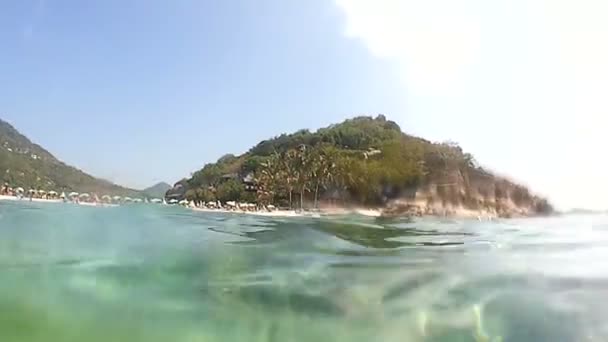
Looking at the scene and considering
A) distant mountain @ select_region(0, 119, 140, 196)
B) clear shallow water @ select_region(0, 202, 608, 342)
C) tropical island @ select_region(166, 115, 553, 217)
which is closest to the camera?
clear shallow water @ select_region(0, 202, 608, 342)

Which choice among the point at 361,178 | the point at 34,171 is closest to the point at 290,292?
the point at 361,178

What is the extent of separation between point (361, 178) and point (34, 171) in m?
29.0

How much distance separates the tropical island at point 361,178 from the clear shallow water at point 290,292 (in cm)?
1257

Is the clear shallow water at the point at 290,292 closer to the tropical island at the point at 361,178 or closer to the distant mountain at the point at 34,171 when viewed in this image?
the tropical island at the point at 361,178

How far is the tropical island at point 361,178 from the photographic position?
35031 millimetres

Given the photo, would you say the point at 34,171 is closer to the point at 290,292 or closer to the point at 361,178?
the point at 361,178

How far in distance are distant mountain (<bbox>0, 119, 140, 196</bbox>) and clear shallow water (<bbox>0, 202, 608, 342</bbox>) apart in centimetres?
2256

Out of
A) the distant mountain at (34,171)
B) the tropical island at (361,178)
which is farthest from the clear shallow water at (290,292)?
the distant mountain at (34,171)

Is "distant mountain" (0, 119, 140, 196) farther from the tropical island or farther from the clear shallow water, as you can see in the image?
the clear shallow water

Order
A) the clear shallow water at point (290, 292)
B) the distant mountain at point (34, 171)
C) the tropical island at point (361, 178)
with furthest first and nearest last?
the distant mountain at point (34, 171) → the tropical island at point (361, 178) → the clear shallow water at point (290, 292)

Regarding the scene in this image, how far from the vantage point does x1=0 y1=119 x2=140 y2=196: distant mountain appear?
118 ft

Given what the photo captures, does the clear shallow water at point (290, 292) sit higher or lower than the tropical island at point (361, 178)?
lower

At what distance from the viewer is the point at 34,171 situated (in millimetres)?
48031

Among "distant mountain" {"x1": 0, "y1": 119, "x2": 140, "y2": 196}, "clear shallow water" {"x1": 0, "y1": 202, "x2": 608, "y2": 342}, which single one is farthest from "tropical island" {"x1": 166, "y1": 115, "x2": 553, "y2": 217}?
"clear shallow water" {"x1": 0, "y1": 202, "x2": 608, "y2": 342}
